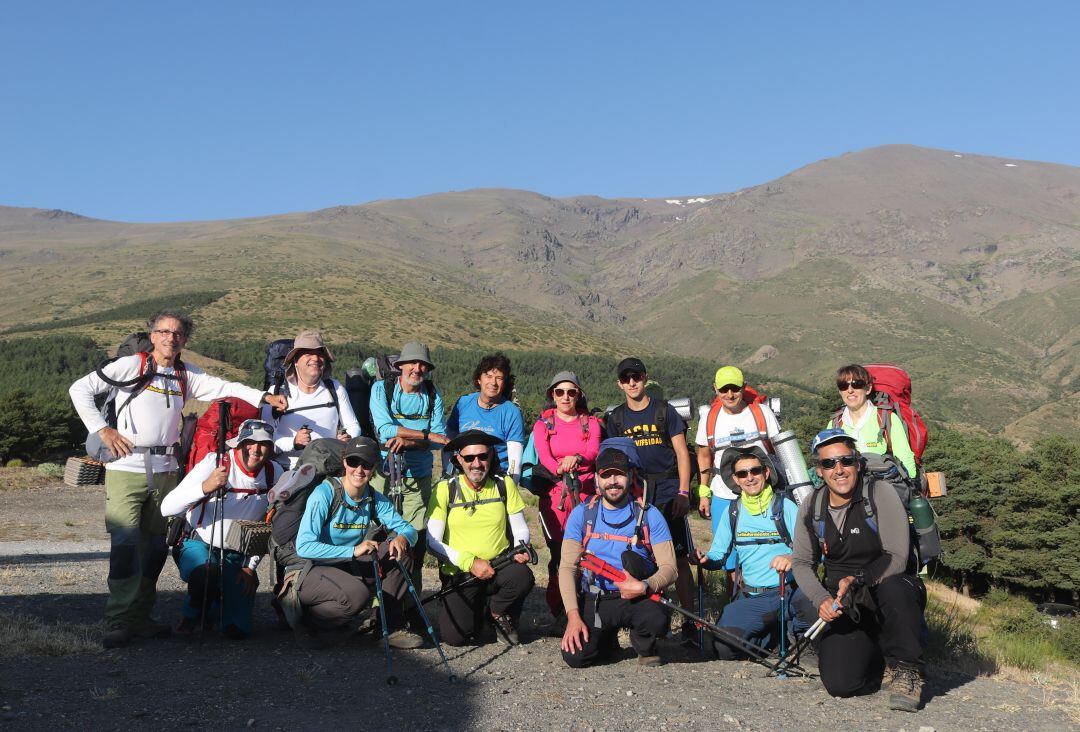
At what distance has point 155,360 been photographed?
6.34m

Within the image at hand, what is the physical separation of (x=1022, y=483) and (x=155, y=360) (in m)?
46.5

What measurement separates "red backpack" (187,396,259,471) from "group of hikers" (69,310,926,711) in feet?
0.16

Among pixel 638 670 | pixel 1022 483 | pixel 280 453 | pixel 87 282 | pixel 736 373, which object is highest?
pixel 87 282

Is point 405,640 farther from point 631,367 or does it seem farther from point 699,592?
point 631,367

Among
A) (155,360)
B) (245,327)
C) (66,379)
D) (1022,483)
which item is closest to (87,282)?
(245,327)

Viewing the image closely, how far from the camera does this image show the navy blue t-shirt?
697 centimetres

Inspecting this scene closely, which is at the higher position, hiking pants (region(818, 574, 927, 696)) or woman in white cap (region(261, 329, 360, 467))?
woman in white cap (region(261, 329, 360, 467))

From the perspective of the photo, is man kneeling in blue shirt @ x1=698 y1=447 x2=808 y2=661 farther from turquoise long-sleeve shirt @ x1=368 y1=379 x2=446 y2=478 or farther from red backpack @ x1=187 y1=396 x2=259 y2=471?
red backpack @ x1=187 y1=396 x2=259 y2=471

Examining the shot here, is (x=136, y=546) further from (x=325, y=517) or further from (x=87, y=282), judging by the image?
(x=87, y=282)

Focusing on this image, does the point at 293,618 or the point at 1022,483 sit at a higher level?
the point at 293,618

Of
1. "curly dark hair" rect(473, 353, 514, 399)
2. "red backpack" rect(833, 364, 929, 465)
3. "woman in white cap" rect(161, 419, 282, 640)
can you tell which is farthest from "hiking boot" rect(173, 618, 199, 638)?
"red backpack" rect(833, 364, 929, 465)

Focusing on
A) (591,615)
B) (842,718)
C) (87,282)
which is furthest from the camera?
(87,282)

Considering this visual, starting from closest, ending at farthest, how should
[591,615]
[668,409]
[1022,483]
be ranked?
[591,615] < [668,409] < [1022,483]

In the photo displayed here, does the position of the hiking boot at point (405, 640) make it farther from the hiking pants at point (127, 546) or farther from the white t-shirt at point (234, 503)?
the hiking pants at point (127, 546)
